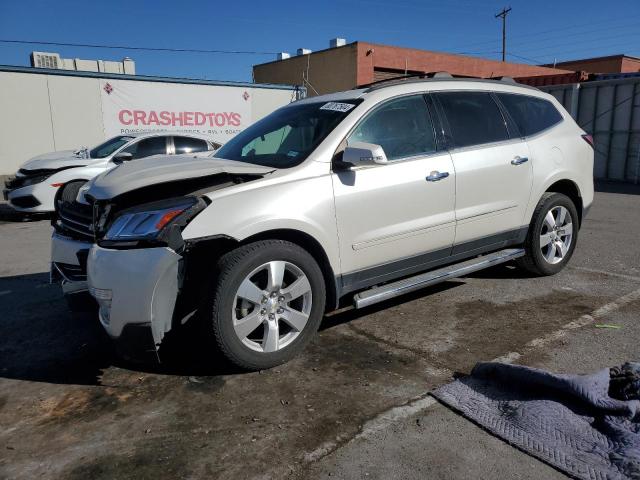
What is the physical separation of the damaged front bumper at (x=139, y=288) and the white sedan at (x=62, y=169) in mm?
6916

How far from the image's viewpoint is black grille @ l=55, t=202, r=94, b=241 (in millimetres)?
3492

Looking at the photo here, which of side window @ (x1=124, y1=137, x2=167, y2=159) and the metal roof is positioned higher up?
the metal roof

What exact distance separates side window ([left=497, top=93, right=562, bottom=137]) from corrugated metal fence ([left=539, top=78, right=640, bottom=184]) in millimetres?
10828

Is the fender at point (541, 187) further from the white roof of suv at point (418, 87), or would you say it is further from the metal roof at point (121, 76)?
the metal roof at point (121, 76)

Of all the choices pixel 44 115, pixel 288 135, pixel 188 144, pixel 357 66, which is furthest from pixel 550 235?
pixel 357 66

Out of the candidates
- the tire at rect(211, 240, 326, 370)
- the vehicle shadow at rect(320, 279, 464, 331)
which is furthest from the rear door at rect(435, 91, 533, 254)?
the tire at rect(211, 240, 326, 370)

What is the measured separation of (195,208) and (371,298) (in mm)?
1355

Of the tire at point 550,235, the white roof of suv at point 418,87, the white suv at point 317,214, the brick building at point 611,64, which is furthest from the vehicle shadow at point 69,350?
the brick building at point 611,64

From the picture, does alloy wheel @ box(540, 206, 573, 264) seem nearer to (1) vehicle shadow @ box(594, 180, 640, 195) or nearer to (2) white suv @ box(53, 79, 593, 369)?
(2) white suv @ box(53, 79, 593, 369)

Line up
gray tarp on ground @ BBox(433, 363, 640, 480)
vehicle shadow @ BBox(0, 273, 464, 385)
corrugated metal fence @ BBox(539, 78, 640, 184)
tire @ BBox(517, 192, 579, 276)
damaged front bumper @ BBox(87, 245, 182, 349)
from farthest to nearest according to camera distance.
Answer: corrugated metal fence @ BBox(539, 78, 640, 184)
tire @ BBox(517, 192, 579, 276)
vehicle shadow @ BBox(0, 273, 464, 385)
damaged front bumper @ BBox(87, 245, 182, 349)
gray tarp on ground @ BBox(433, 363, 640, 480)

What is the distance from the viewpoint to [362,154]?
11.0 ft

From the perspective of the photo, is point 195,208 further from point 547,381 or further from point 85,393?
point 547,381

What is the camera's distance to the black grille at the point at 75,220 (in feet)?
11.5

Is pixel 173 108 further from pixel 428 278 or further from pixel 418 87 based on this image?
pixel 428 278
